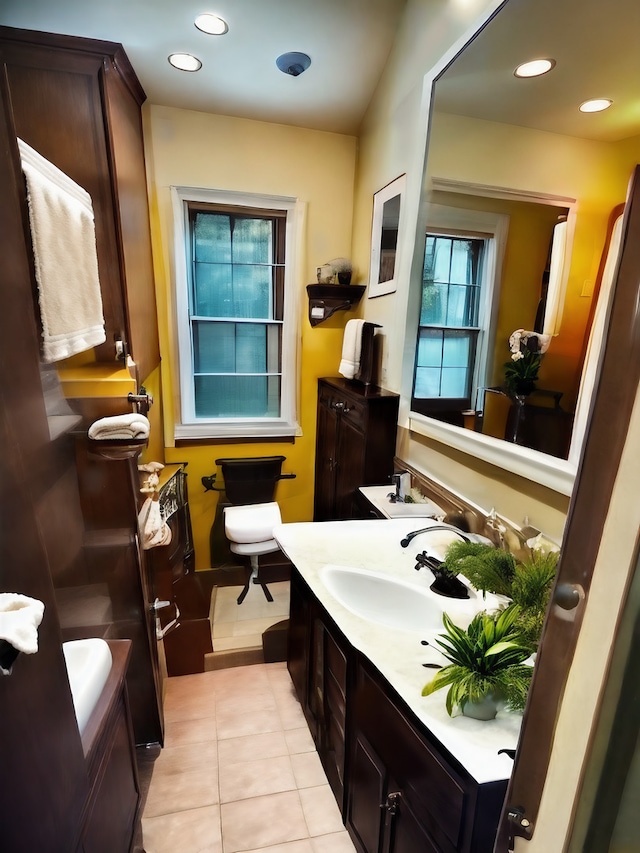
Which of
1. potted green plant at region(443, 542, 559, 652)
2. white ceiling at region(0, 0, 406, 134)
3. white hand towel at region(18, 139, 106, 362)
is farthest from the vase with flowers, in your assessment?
white ceiling at region(0, 0, 406, 134)

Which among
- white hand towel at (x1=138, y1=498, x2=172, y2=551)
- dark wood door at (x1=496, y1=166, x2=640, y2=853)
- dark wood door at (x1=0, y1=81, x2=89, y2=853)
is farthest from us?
white hand towel at (x1=138, y1=498, x2=172, y2=551)

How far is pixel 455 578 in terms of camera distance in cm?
123

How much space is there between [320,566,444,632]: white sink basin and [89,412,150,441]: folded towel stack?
2.48 feet

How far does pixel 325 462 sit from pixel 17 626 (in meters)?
2.24

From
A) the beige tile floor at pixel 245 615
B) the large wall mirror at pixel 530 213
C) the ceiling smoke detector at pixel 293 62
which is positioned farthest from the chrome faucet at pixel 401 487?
the ceiling smoke detector at pixel 293 62

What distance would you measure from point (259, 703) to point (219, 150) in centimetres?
300

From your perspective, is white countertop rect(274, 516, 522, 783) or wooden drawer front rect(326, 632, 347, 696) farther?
wooden drawer front rect(326, 632, 347, 696)

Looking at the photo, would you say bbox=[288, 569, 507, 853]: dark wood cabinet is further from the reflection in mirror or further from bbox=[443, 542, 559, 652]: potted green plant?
the reflection in mirror

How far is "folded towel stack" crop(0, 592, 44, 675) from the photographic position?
45cm

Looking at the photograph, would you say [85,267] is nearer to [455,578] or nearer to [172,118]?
[455,578]

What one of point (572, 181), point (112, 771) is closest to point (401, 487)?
point (572, 181)

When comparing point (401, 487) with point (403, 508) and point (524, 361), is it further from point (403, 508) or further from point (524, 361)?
point (524, 361)

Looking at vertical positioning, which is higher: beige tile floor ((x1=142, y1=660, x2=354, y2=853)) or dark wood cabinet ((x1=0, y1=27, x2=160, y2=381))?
dark wood cabinet ((x1=0, y1=27, x2=160, y2=381))

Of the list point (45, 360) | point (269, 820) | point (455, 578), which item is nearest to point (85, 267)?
point (45, 360)
